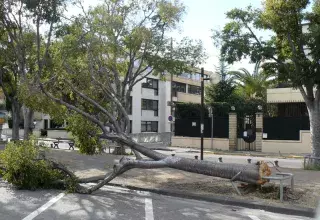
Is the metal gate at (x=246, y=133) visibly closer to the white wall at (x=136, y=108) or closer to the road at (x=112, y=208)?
the white wall at (x=136, y=108)

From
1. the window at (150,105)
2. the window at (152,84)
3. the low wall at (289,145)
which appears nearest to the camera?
the low wall at (289,145)

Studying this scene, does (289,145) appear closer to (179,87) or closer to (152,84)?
(152,84)

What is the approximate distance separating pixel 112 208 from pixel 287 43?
35.4 ft

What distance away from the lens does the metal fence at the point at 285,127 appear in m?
25.6

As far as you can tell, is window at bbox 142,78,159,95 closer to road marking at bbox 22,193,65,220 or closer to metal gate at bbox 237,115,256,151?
metal gate at bbox 237,115,256,151

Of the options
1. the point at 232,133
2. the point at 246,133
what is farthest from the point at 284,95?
the point at 232,133

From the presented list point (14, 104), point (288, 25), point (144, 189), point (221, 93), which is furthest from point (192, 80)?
point (144, 189)

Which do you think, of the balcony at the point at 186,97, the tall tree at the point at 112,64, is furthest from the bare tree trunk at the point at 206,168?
the balcony at the point at 186,97

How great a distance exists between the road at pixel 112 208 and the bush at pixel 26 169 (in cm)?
35

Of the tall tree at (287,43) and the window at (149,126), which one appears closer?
the tall tree at (287,43)

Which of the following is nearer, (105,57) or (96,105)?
(96,105)

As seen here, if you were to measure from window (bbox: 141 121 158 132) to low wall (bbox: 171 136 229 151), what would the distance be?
13.9 meters

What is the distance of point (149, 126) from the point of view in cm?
4753

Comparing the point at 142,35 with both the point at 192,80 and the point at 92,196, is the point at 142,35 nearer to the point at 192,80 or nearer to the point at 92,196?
the point at 92,196
